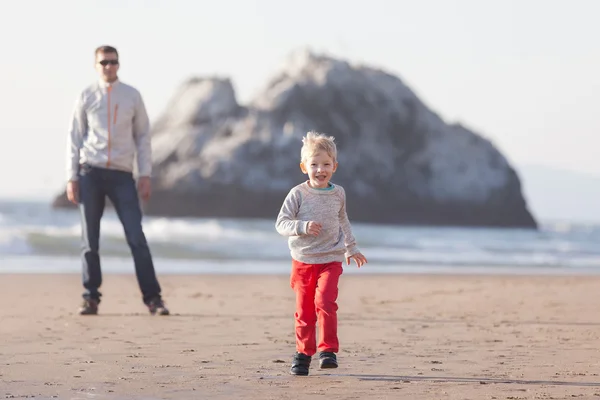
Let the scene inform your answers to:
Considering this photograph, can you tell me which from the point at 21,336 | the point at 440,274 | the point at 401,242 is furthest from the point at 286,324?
the point at 401,242

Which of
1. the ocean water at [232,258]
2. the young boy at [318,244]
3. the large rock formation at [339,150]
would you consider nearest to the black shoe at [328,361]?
the young boy at [318,244]

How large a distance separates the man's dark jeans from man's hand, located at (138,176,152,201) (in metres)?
0.11

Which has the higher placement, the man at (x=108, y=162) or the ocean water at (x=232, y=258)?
the man at (x=108, y=162)

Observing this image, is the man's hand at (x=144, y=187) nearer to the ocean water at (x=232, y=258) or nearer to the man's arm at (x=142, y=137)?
the man's arm at (x=142, y=137)

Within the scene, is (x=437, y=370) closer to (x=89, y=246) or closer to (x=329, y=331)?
(x=329, y=331)

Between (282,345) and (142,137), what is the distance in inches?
93.4

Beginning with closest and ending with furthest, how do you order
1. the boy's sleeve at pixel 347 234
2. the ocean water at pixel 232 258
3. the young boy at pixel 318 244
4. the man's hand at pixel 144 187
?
the young boy at pixel 318 244 → the boy's sleeve at pixel 347 234 → the man's hand at pixel 144 187 → the ocean water at pixel 232 258

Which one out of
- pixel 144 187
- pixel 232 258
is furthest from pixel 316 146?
pixel 232 258

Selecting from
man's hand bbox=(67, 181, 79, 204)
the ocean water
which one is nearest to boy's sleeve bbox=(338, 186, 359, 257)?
man's hand bbox=(67, 181, 79, 204)

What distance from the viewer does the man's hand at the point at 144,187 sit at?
7.65 meters

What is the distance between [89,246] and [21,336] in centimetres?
157

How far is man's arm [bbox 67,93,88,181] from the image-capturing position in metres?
7.83

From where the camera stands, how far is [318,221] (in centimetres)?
526

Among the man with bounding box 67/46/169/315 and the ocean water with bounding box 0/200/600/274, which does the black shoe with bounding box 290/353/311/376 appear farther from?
the ocean water with bounding box 0/200/600/274
